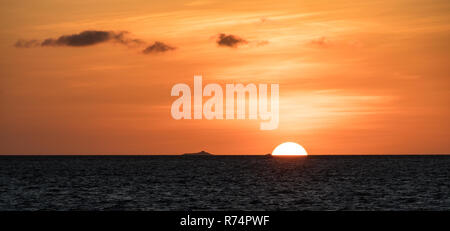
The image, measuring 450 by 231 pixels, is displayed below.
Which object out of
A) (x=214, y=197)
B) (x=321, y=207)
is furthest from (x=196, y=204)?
(x=321, y=207)

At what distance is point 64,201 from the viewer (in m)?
62.8
